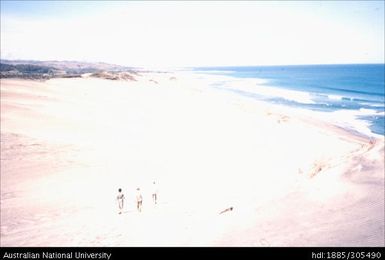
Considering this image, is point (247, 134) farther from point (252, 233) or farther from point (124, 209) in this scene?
point (252, 233)
